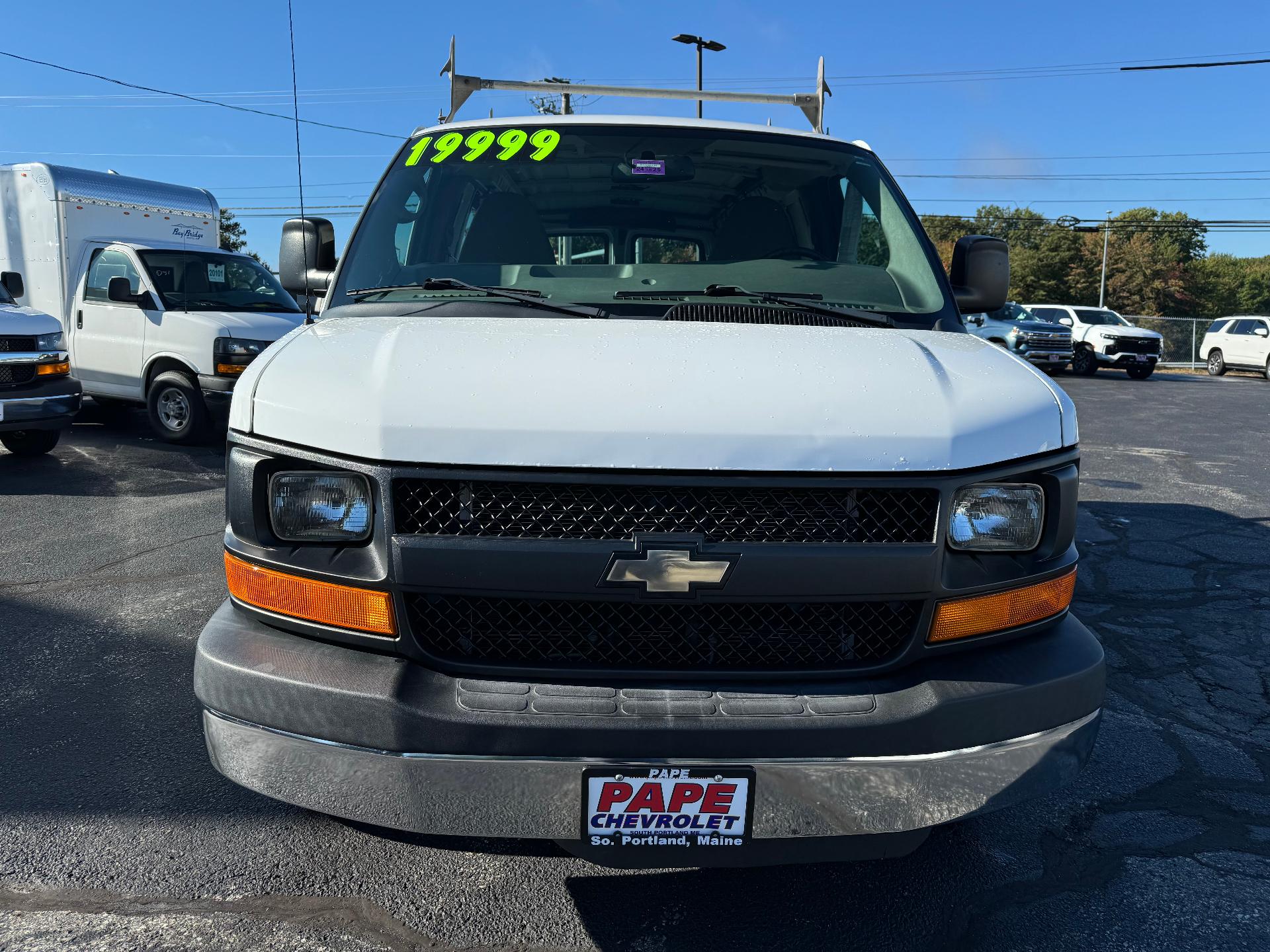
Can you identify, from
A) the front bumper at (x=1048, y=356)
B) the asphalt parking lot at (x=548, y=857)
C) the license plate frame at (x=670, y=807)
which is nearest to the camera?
the license plate frame at (x=670, y=807)

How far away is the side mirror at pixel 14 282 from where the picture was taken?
10.2 metres

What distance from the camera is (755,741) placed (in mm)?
1900

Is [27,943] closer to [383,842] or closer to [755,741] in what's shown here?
[383,842]

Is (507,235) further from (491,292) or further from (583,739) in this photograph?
(583,739)

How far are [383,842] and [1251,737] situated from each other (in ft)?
9.79

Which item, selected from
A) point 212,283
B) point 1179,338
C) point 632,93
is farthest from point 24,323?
point 1179,338

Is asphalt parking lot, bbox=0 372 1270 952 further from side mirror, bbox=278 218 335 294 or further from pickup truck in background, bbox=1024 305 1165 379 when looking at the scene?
pickup truck in background, bbox=1024 305 1165 379

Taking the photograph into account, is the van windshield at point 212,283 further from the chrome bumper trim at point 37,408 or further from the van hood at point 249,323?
the chrome bumper trim at point 37,408

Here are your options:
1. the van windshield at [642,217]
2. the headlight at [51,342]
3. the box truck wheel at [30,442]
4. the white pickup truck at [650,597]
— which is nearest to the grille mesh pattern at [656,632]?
the white pickup truck at [650,597]

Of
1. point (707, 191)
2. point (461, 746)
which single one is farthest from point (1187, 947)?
point (707, 191)

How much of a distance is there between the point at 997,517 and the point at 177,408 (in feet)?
30.0

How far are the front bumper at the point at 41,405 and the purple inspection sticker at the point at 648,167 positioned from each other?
658cm

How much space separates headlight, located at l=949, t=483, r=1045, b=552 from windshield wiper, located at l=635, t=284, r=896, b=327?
0.82 metres

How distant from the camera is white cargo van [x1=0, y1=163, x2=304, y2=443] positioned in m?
9.27
